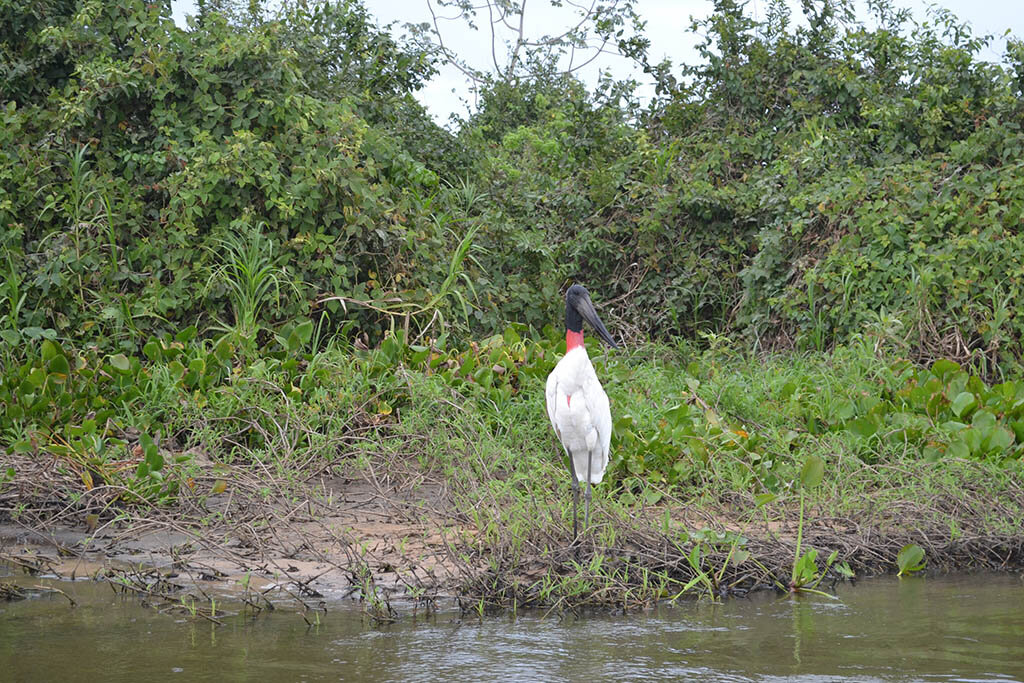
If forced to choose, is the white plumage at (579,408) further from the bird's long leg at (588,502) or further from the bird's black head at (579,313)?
the bird's black head at (579,313)

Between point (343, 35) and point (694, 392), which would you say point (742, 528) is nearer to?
point (694, 392)

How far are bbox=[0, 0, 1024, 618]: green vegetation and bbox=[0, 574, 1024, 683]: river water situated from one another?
11.0 inches

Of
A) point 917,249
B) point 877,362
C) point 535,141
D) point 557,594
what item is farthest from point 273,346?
point 535,141

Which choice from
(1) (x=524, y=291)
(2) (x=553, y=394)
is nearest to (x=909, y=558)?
(2) (x=553, y=394)

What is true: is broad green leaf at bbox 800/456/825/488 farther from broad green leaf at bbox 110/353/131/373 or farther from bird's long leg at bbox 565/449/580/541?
broad green leaf at bbox 110/353/131/373

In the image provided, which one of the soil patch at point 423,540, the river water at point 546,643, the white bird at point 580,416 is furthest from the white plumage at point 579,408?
the river water at point 546,643

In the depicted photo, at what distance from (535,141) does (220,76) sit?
5.69 metres

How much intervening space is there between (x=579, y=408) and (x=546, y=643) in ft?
3.87

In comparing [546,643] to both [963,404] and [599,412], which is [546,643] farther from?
[963,404]

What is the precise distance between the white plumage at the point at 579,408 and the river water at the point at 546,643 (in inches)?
32.3

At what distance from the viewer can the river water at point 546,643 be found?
3.92 metres

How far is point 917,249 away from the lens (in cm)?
839

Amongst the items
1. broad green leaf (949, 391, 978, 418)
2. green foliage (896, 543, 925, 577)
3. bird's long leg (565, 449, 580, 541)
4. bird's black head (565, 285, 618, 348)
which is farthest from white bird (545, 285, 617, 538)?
broad green leaf (949, 391, 978, 418)

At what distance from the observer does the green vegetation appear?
5812mm
